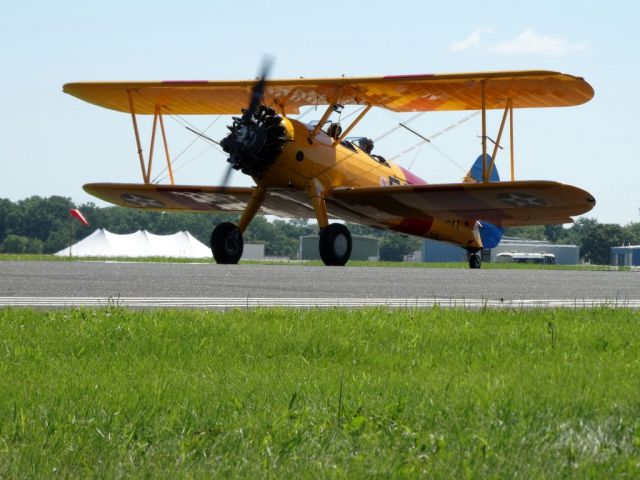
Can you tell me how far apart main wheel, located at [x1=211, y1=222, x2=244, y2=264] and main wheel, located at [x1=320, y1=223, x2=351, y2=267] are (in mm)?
1981

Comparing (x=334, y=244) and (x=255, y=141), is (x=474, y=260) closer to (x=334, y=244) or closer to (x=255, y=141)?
(x=334, y=244)

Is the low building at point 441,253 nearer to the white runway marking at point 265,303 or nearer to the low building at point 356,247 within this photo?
the low building at point 356,247

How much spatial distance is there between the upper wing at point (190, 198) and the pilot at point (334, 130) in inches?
69.5

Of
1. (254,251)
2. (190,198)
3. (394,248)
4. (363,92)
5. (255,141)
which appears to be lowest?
(254,251)

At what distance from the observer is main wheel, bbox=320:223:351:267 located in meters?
22.1

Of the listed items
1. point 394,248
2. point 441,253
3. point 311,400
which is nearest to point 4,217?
point 394,248

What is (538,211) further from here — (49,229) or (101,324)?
(49,229)

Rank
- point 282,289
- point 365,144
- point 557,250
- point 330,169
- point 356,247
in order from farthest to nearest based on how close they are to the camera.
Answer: point 557,250
point 356,247
point 365,144
point 330,169
point 282,289

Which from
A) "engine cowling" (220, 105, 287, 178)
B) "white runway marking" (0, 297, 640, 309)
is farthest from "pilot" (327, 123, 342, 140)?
"white runway marking" (0, 297, 640, 309)

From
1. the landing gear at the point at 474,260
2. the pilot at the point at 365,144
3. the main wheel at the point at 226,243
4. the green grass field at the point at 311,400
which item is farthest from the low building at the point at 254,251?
the green grass field at the point at 311,400

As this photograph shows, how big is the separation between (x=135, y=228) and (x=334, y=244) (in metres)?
172

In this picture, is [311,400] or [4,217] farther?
[4,217]

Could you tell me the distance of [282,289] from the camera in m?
13.2

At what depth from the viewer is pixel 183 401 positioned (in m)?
4.61
